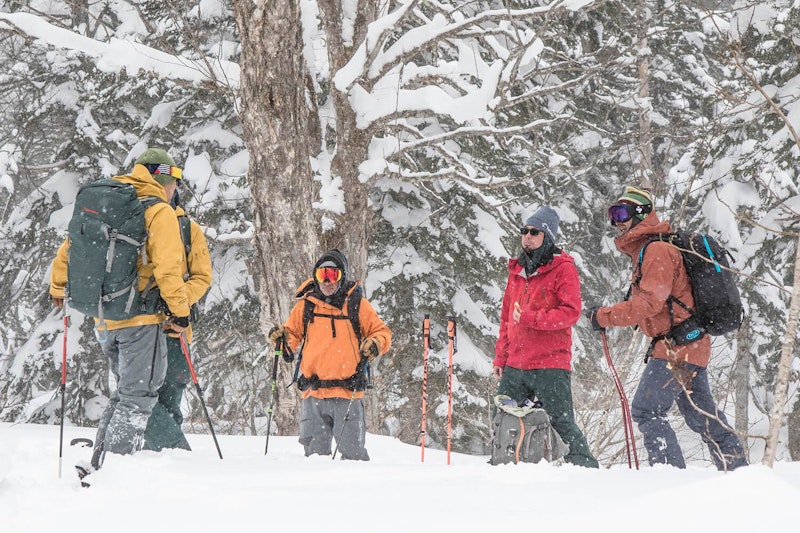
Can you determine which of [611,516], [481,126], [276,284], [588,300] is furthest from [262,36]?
[588,300]

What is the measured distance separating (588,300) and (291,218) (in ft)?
43.9

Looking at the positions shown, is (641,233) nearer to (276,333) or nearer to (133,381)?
(276,333)

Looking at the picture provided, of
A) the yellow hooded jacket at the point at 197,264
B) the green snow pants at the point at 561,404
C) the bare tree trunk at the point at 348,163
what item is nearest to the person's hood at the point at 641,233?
the green snow pants at the point at 561,404

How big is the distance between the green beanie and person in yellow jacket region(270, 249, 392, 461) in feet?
4.14

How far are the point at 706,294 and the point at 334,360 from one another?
2.64 metres

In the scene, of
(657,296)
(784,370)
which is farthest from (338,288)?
(784,370)

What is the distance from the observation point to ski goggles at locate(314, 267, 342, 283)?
207 inches

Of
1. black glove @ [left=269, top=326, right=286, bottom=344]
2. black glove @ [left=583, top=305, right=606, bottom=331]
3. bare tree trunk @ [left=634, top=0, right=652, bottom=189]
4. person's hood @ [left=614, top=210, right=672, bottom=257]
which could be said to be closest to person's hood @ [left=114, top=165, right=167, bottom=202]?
black glove @ [left=269, top=326, right=286, bottom=344]

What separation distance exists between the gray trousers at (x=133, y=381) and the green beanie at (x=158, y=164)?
1031 millimetres

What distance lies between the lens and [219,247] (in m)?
12.2

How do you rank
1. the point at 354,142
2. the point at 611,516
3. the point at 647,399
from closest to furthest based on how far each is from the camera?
the point at 611,516, the point at 647,399, the point at 354,142

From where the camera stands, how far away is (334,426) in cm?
529

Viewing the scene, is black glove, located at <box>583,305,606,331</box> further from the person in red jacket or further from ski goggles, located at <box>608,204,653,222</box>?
ski goggles, located at <box>608,204,653,222</box>

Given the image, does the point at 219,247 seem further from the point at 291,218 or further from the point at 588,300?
the point at 588,300
